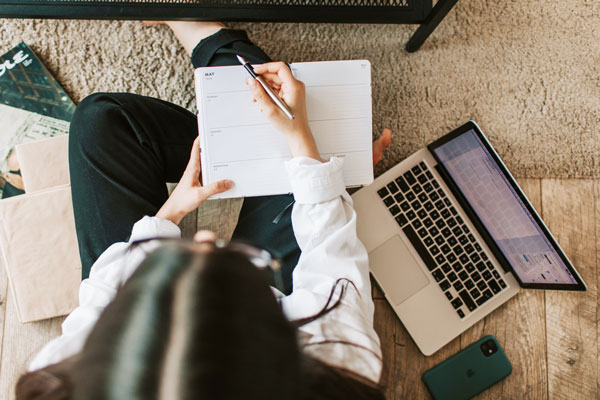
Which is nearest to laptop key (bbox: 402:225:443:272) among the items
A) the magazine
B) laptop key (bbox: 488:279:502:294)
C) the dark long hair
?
laptop key (bbox: 488:279:502:294)

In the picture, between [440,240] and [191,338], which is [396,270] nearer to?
[440,240]

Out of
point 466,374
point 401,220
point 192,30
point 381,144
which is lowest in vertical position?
point 466,374

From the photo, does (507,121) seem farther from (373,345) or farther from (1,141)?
(1,141)

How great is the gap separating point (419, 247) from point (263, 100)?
0.39 meters

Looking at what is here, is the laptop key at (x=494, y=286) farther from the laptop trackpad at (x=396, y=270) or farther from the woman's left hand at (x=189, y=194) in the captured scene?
the woman's left hand at (x=189, y=194)

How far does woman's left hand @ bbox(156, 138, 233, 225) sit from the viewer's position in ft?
1.97

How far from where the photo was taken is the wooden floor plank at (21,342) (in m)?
0.75

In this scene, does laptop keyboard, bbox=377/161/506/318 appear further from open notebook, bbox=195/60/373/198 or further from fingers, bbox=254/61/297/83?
fingers, bbox=254/61/297/83

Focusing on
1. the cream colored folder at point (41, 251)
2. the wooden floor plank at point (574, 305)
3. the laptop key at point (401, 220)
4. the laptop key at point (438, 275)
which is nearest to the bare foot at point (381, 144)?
the laptop key at point (401, 220)

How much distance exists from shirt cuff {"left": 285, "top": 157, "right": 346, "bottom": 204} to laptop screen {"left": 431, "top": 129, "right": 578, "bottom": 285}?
0.25m

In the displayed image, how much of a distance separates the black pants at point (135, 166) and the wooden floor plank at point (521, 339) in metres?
0.42

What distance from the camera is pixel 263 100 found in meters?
0.56

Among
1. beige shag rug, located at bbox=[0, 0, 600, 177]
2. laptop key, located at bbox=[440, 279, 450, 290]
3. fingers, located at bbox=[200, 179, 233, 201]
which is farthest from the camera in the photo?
beige shag rug, located at bbox=[0, 0, 600, 177]

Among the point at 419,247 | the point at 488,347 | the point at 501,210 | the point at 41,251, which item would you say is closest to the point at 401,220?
the point at 419,247
